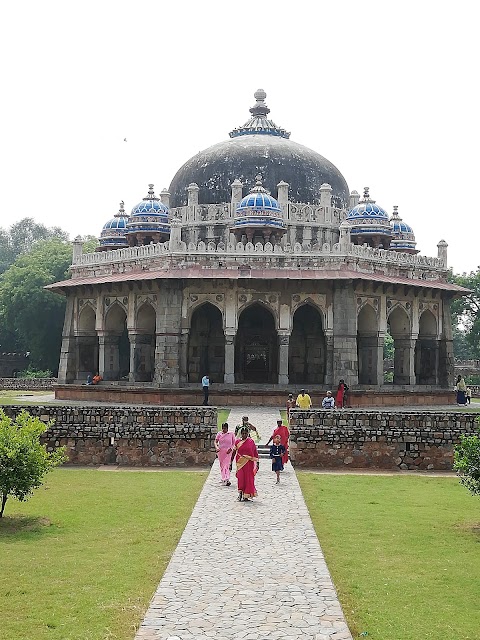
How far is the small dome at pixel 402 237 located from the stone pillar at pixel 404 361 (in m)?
4.83

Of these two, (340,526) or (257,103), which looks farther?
(257,103)

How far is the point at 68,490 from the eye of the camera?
36.8 ft

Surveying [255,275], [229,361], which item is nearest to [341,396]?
[229,361]

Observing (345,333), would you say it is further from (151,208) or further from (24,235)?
(24,235)

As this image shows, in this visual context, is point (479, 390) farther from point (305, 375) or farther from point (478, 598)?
point (478, 598)

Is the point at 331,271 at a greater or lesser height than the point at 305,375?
greater

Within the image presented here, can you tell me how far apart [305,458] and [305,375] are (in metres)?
13.1

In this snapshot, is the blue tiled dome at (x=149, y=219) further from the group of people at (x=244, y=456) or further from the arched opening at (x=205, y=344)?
the group of people at (x=244, y=456)

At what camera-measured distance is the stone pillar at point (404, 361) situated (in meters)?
25.4

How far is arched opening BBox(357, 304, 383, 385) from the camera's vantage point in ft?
80.1

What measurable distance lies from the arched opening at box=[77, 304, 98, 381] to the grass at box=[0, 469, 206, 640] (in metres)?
15.1

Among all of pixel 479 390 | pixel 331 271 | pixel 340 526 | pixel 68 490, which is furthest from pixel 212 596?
pixel 479 390

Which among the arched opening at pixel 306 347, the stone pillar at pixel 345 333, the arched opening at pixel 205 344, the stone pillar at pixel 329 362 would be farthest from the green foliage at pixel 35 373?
the stone pillar at pixel 345 333

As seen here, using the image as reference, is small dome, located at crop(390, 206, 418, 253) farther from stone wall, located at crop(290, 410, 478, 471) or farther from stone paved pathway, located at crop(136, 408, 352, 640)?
stone paved pathway, located at crop(136, 408, 352, 640)
